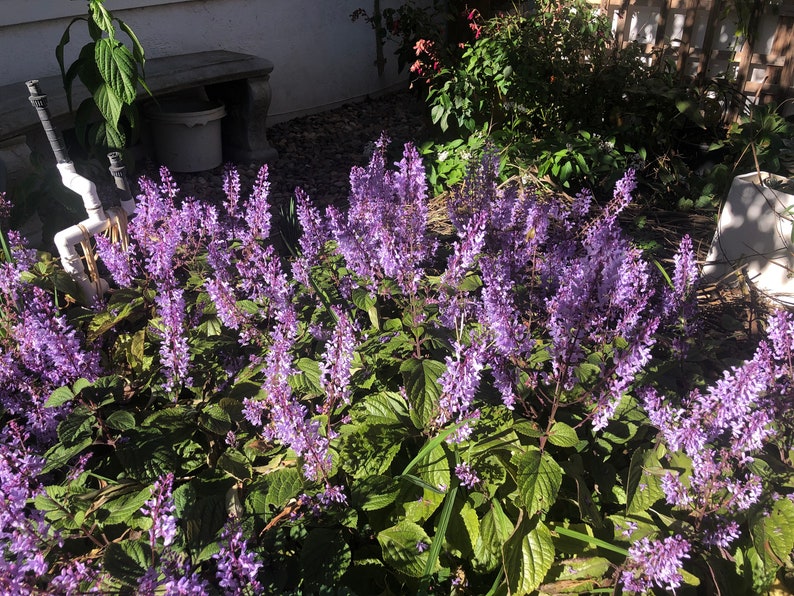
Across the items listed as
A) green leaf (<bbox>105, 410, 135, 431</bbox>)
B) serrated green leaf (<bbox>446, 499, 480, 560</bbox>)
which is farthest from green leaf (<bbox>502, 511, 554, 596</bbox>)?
green leaf (<bbox>105, 410, 135, 431</bbox>)

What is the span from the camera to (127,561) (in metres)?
1.32

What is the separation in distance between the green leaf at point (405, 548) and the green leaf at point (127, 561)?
1.70 ft

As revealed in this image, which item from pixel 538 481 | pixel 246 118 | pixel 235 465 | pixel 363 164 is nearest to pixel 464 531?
pixel 538 481

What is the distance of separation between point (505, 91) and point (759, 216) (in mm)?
1875

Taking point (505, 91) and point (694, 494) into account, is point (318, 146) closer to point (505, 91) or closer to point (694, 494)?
point (505, 91)

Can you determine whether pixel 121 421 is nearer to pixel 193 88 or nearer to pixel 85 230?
pixel 85 230

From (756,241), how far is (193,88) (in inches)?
157

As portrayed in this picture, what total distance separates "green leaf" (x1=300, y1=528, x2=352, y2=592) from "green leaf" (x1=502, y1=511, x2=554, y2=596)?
36 centimetres

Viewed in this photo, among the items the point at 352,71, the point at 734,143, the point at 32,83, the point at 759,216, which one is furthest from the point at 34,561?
the point at 352,71

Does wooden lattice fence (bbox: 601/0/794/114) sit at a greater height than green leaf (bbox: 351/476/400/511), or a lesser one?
greater

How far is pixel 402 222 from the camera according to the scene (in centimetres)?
207

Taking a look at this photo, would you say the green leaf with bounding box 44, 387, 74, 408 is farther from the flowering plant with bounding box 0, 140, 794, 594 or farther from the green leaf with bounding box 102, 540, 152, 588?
the green leaf with bounding box 102, 540, 152, 588

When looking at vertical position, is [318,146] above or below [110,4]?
below

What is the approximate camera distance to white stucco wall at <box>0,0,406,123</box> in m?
3.99
